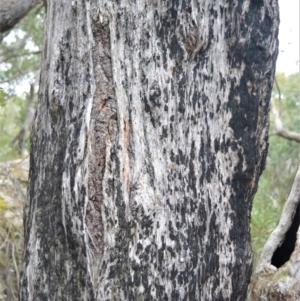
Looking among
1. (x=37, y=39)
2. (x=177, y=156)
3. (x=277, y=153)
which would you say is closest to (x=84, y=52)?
(x=177, y=156)

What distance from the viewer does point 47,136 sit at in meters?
2.30

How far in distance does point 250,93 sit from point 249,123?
4.2 inches

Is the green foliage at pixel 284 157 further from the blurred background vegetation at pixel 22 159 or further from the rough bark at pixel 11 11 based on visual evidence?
the rough bark at pixel 11 11

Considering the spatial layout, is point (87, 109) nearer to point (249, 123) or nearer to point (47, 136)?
point (47, 136)

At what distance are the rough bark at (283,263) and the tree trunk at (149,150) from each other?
84 millimetres

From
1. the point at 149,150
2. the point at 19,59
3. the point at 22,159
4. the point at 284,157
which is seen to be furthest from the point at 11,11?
the point at 284,157

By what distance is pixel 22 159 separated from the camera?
565 centimetres

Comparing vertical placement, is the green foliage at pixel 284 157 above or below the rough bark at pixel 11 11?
below

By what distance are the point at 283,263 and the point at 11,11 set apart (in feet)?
8.40

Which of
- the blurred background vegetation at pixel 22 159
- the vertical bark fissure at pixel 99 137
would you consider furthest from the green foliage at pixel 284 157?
the vertical bark fissure at pixel 99 137

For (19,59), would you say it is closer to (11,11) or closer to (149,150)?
(11,11)

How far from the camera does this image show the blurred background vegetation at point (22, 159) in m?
4.56

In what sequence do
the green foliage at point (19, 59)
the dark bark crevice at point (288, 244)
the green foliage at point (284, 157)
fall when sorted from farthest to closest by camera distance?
the green foliage at point (284, 157), the green foliage at point (19, 59), the dark bark crevice at point (288, 244)

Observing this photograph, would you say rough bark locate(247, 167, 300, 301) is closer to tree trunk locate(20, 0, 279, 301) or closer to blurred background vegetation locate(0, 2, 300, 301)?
tree trunk locate(20, 0, 279, 301)
